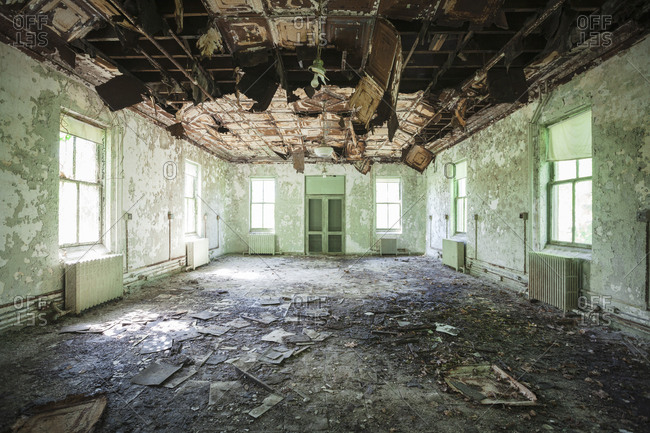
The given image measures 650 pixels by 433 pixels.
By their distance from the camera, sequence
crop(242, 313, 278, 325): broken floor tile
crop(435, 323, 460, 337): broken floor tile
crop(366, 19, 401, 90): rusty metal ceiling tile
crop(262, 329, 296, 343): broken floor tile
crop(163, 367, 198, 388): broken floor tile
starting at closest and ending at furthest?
crop(163, 367, 198, 388): broken floor tile, crop(366, 19, 401, 90): rusty metal ceiling tile, crop(262, 329, 296, 343): broken floor tile, crop(435, 323, 460, 337): broken floor tile, crop(242, 313, 278, 325): broken floor tile

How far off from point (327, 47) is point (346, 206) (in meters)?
7.36

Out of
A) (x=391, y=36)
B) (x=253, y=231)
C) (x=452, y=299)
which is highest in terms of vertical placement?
→ (x=391, y=36)

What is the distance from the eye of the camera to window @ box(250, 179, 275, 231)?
11.1 meters

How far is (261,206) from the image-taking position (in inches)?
440

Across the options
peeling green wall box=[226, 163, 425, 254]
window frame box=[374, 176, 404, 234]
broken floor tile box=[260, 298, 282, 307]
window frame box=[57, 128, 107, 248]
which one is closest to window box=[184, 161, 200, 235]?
peeling green wall box=[226, 163, 425, 254]

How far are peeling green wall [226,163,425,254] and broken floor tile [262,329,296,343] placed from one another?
7.28 metres

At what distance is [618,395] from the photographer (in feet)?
7.72

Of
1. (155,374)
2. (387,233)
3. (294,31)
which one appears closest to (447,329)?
(155,374)

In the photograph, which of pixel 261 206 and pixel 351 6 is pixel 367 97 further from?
pixel 261 206

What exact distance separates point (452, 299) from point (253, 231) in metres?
7.77

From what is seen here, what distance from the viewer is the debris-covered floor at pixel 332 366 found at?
210 cm

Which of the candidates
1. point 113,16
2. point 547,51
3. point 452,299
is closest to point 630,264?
point 452,299

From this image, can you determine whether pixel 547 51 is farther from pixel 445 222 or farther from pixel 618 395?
pixel 445 222

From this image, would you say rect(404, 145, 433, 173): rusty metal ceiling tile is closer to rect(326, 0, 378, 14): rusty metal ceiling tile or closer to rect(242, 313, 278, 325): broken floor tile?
rect(326, 0, 378, 14): rusty metal ceiling tile
